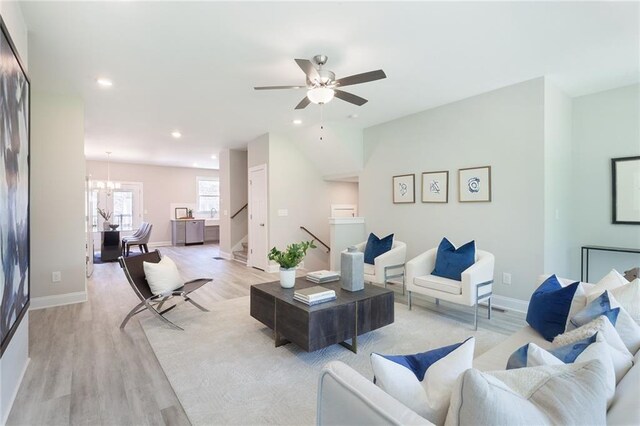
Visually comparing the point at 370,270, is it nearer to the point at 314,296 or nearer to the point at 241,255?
the point at 314,296

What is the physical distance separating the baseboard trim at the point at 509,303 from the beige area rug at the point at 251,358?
912mm

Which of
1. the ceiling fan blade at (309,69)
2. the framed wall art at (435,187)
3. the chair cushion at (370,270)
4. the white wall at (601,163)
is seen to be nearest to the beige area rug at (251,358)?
the chair cushion at (370,270)

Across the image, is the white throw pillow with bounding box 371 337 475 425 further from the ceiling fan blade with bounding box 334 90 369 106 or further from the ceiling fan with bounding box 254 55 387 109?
the ceiling fan blade with bounding box 334 90 369 106

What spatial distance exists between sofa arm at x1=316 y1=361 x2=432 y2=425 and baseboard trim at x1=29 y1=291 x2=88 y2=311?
14.5ft

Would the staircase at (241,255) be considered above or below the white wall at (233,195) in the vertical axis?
below

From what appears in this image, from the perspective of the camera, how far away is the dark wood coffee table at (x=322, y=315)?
8.20 ft

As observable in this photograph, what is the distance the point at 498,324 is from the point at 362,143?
366 cm

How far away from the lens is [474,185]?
4164 mm

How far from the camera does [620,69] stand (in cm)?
337

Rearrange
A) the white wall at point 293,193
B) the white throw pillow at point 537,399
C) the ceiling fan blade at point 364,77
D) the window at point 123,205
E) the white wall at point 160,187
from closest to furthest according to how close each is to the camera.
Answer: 1. the white throw pillow at point 537,399
2. the ceiling fan blade at point 364,77
3. the white wall at point 293,193
4. the window at point 123,205
5. the white wall at point 160,187

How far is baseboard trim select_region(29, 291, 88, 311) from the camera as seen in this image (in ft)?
12.6

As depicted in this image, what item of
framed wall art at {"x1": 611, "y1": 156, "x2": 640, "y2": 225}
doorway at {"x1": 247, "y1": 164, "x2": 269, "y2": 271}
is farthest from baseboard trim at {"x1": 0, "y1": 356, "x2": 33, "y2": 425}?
framed wall art at {"x1": 611, "y1": 156, "x2": 640, "y2": 225}

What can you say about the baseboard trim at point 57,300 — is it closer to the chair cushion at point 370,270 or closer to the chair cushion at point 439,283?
the chair cushion at point 370,270

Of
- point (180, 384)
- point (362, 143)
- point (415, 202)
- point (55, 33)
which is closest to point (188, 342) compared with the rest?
point (180, 384)
